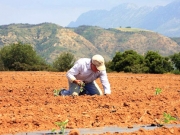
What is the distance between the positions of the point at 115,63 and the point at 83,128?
82.3ft

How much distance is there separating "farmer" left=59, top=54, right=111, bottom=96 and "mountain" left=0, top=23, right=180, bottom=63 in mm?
104797

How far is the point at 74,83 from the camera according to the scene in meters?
9.34

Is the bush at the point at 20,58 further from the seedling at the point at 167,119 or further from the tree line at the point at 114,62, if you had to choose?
the seedling at the point at 167,119

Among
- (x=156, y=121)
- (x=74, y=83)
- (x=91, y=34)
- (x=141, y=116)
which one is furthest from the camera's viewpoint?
(x=91, y=34)

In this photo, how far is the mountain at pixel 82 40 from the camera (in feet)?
420

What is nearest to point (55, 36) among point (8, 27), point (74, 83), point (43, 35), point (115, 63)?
point (43, 35)

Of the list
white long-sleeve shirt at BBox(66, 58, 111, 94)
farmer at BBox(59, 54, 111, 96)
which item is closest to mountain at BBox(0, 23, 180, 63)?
farmer at BBox(59, 54, 111, 96)

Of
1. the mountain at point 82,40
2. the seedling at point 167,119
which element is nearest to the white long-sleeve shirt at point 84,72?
the seedling at point 167,119

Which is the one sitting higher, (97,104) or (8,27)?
(8,27)

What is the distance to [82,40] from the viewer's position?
140 meters

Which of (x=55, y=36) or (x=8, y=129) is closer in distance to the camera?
(x=8, y=129)

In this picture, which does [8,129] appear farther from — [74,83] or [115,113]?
[74,83]

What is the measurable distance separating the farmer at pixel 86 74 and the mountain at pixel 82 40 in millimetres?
104797

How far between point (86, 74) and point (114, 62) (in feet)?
71.6
